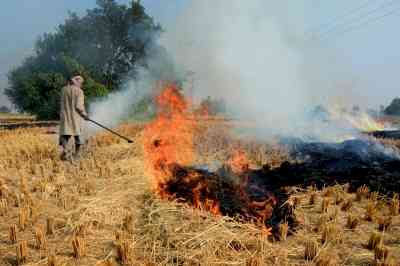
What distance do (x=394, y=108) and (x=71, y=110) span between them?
50919 mm

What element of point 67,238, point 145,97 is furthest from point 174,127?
point 145,97

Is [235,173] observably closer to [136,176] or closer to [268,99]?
[136,176]

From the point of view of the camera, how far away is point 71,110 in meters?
9.47

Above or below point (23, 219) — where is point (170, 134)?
above

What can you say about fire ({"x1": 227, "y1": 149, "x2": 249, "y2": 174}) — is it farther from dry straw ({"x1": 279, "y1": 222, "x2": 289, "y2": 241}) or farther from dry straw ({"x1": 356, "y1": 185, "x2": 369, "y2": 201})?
dry straw ({"x1": 279, "y1": 222, "x2": 289, "y2": 241})

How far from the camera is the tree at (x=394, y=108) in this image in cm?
5072

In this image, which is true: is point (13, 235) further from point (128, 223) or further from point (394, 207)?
point (394, 207)

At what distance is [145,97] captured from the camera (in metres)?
27.6

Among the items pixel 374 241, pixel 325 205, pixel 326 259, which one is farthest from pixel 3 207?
pixel 374 241

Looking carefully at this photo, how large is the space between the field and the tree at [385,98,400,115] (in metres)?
48.4

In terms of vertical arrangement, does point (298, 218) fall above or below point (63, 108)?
below

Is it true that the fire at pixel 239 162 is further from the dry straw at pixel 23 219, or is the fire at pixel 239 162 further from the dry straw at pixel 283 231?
the dry straw at pixel 23 219

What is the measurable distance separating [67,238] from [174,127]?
565 cm

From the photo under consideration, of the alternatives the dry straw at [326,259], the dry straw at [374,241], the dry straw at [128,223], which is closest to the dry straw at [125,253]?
the dry straw at [128,223]
